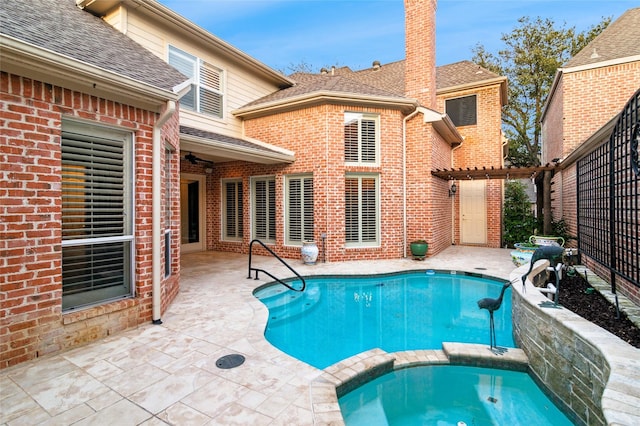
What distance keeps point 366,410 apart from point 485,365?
160 centimetres

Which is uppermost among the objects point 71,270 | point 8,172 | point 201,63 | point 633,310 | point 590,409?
point 201,63

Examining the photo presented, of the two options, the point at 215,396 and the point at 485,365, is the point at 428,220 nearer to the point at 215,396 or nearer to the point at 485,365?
the point at 485,365

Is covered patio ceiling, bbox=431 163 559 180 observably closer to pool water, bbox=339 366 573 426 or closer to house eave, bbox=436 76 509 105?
house eave, bbox=436 76 509 105

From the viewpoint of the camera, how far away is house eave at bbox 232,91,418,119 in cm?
863

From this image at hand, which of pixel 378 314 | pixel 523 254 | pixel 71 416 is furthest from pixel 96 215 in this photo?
pixel 523 254

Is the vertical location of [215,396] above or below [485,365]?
above

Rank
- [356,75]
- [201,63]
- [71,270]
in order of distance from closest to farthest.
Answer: [71,270] → [201,63] → [356,75]

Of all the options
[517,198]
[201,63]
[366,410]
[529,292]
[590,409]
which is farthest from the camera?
[517,198]

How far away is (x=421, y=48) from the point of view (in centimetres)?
1024

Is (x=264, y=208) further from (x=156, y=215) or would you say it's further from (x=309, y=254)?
(x=156, y=215)

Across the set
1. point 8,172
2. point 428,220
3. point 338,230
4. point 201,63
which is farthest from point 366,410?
point 201,63

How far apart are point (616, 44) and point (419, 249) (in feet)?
27.6

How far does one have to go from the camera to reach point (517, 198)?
12.8m

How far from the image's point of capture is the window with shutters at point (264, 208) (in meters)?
9.92
